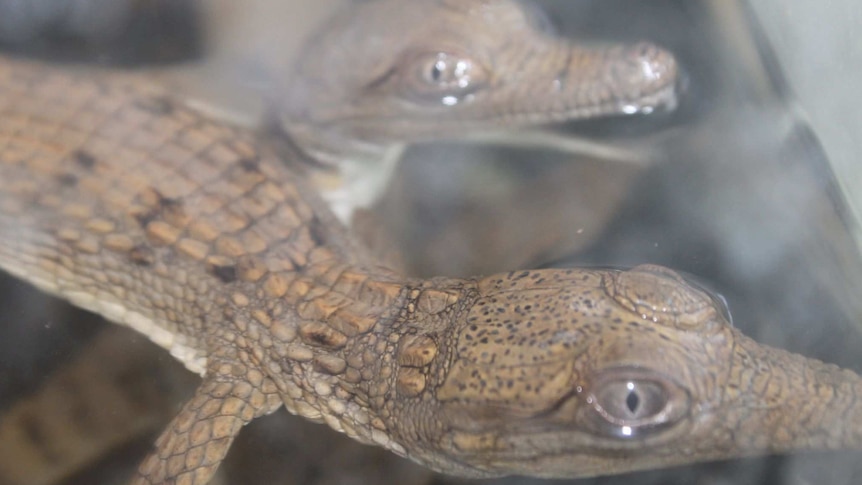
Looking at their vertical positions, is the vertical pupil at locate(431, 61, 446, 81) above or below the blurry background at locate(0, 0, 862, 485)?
above

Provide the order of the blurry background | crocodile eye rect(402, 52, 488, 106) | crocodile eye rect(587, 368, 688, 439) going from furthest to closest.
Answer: crocodile eye rect(402, 52, 488, 106)
the blurry background
crocodile eye rect(587, 368, 688, 439)

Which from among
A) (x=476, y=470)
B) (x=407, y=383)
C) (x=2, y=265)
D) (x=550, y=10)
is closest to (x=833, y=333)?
(x=476, y=470)

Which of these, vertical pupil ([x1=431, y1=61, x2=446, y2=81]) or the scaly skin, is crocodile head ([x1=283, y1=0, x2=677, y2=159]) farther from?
the scaly skin

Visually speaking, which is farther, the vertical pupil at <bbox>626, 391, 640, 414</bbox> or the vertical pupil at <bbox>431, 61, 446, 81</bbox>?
the vertical pupil at <bbox>431, 61, 446, 81</bbox>

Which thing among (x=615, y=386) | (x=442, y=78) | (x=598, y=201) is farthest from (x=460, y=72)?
(x=615, y=386)

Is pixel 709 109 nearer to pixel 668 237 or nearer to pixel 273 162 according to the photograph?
pixel 668 237

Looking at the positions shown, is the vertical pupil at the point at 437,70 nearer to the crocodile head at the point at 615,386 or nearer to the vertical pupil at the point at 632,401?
the crocodile head at the point at 615,386

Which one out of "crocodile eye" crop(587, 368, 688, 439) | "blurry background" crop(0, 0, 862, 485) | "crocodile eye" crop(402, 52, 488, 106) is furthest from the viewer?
"crocodile eye" crop(402, 52, 488, 106)

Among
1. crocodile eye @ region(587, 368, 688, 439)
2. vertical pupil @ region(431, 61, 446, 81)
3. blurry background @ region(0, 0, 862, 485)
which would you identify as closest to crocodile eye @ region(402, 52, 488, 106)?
vertical pupil @ region(431, 61, 446, 81)

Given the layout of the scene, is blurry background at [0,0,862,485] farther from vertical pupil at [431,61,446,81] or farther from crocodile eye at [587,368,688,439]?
crocodile eye at [587,368,688,439]
